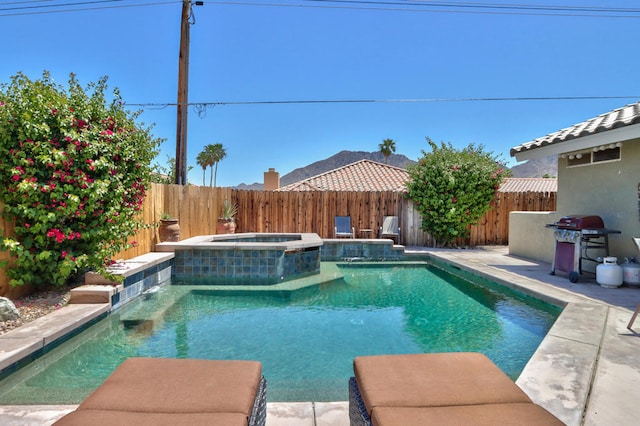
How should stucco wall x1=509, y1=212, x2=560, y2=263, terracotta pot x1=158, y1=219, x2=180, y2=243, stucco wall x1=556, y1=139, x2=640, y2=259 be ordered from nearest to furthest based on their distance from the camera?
1. stucco wall x1=556, y1=139, x2=640, y2=259
2. terracotta pot x1=158, y1=219, x2=180, y2=243
3. stucco wall x1=509, y1=212, x2=560, y2=263

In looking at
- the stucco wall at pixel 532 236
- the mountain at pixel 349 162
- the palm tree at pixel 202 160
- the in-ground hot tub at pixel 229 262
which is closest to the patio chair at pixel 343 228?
the in-ground hot tub at pixel 229 262

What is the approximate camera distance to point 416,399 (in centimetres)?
136

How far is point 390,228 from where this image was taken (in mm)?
10312

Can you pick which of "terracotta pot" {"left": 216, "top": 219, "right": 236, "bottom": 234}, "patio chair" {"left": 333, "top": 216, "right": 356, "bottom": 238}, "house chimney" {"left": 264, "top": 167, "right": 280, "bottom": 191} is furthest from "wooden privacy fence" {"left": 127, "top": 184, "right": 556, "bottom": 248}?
"house chimney" {"left": 264, "top": 167, "right": 280, "bottom": 191}

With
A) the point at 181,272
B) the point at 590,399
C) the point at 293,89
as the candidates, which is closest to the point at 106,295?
the point at 181,272

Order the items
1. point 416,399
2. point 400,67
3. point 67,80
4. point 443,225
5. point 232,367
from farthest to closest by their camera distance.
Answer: point 400,67 < point 443,225 < point 67,80 < point 232,367 < point 416,399

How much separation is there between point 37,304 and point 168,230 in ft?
10.8

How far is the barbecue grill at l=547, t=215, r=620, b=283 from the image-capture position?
18.0 ft

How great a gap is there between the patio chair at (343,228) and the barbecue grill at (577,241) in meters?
5.14

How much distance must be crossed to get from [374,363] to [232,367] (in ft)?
2.14

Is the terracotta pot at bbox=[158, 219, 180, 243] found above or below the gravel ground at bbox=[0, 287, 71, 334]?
above

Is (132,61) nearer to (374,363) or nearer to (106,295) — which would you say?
(106,295)

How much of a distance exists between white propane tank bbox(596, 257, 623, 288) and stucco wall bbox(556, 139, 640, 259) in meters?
0.70

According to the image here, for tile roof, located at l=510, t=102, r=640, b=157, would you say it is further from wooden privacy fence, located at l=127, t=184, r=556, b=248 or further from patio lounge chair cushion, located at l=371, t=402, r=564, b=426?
patio lounge chair cushion, located at l=371, t=402, r=564, b=426
